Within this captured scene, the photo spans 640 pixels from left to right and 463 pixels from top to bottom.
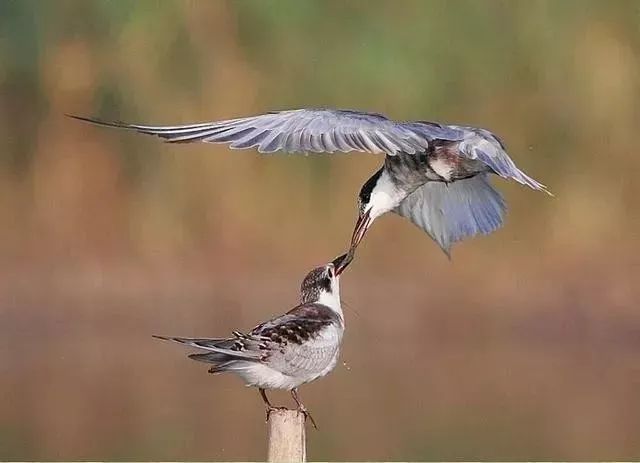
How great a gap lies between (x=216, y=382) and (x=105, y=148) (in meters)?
1.30

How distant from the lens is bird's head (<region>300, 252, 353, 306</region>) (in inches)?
121

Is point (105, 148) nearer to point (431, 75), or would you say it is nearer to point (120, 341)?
point (120, 341)

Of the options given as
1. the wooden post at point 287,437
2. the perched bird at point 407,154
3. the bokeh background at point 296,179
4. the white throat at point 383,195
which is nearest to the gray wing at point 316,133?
the perched bird at point 407,154

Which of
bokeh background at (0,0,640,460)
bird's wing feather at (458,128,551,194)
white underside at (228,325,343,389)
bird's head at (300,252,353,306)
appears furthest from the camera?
bokeh background at (0,0,640,460)

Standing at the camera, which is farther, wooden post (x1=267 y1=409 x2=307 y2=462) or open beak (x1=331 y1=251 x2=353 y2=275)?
open beak (x1=331 y1=251 x2=353 y2=275)

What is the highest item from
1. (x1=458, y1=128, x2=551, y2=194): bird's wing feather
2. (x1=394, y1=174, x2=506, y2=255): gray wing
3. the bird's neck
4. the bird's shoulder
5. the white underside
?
(x1=458, y1=128, x2=551, y2=194): bird's wing feather

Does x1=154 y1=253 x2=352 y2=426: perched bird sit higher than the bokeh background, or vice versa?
the bokeh background

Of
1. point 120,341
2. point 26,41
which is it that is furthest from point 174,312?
point 26,41

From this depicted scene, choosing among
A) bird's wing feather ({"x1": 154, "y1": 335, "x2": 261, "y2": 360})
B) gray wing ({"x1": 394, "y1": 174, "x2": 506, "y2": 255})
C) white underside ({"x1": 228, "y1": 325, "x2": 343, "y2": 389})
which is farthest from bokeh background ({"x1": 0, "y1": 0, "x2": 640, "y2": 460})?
bird's wing feather ({"x1": 154, "y1": 335, "x2": 261, "y2": 360})

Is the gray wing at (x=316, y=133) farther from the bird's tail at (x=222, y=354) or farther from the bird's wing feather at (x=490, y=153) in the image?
the bird's tail at (x=222, y=354)

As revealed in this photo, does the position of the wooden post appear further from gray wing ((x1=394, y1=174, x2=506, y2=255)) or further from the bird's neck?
gray wing ((x1=394, y1=174, x2=506, y2=255))

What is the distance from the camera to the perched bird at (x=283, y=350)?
8.63 feet

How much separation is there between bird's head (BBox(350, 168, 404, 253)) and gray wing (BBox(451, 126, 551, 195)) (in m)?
0.14

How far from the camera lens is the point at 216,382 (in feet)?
18.8
